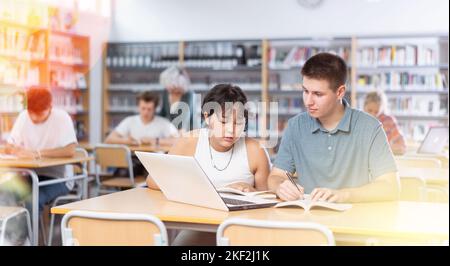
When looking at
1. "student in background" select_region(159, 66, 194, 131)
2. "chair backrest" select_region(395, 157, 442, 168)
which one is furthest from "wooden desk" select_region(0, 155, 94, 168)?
"chair backrest" select_region(395, 157, 442, 168)

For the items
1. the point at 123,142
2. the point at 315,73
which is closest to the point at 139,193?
the point at 315,73

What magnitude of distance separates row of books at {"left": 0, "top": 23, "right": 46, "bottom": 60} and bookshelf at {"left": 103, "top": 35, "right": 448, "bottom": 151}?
4.25 feet

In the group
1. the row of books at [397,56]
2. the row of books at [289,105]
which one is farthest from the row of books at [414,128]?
the row of books at [289,105]

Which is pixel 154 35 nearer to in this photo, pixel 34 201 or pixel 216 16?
pixel 216 16

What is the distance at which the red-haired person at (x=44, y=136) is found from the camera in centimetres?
374

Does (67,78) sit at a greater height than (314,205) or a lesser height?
greater

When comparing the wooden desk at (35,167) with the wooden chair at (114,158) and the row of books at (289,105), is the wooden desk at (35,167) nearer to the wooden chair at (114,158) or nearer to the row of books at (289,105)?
the wooden chair at (114,158)

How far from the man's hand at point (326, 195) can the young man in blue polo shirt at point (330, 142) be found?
211 mm

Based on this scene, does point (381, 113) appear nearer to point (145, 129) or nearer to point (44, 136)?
point (145, 129)

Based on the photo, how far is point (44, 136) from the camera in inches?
154

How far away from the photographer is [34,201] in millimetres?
3357

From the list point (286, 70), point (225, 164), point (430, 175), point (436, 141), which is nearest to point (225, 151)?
point (225, 164)

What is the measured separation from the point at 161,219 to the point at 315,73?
81 cm

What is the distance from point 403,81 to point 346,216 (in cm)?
563
